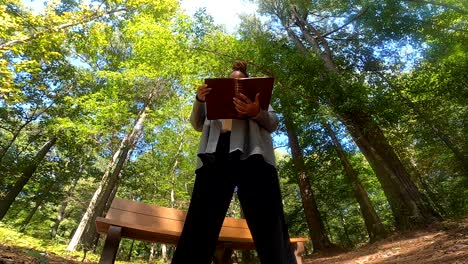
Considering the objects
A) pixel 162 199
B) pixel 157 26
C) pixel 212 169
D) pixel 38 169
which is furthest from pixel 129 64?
pixel 212 169

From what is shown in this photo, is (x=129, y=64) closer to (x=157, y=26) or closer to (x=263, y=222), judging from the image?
(x=157, y=26)

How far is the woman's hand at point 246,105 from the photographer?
73.7 inches

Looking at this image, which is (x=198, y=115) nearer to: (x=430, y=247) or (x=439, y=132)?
(x=430, y=247)

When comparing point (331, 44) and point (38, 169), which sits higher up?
point (331, 44)

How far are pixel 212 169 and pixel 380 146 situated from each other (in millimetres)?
6616

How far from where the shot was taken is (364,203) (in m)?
8.78

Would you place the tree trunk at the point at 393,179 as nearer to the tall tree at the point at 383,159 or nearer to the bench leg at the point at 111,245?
the tall tree at the point at 383,159

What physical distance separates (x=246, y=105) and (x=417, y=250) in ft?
13.1

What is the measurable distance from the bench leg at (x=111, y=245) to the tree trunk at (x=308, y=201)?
25.0 ft

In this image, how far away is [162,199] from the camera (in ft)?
55.8

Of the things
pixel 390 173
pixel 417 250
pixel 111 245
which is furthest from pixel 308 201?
pixel 111 245

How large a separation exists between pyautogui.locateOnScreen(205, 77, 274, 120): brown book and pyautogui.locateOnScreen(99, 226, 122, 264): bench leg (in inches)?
46.3

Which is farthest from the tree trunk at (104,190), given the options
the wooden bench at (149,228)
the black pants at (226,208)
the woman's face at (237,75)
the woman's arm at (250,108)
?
the woman's arm at (250,108)

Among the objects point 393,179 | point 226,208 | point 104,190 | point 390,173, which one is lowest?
point 226,208
